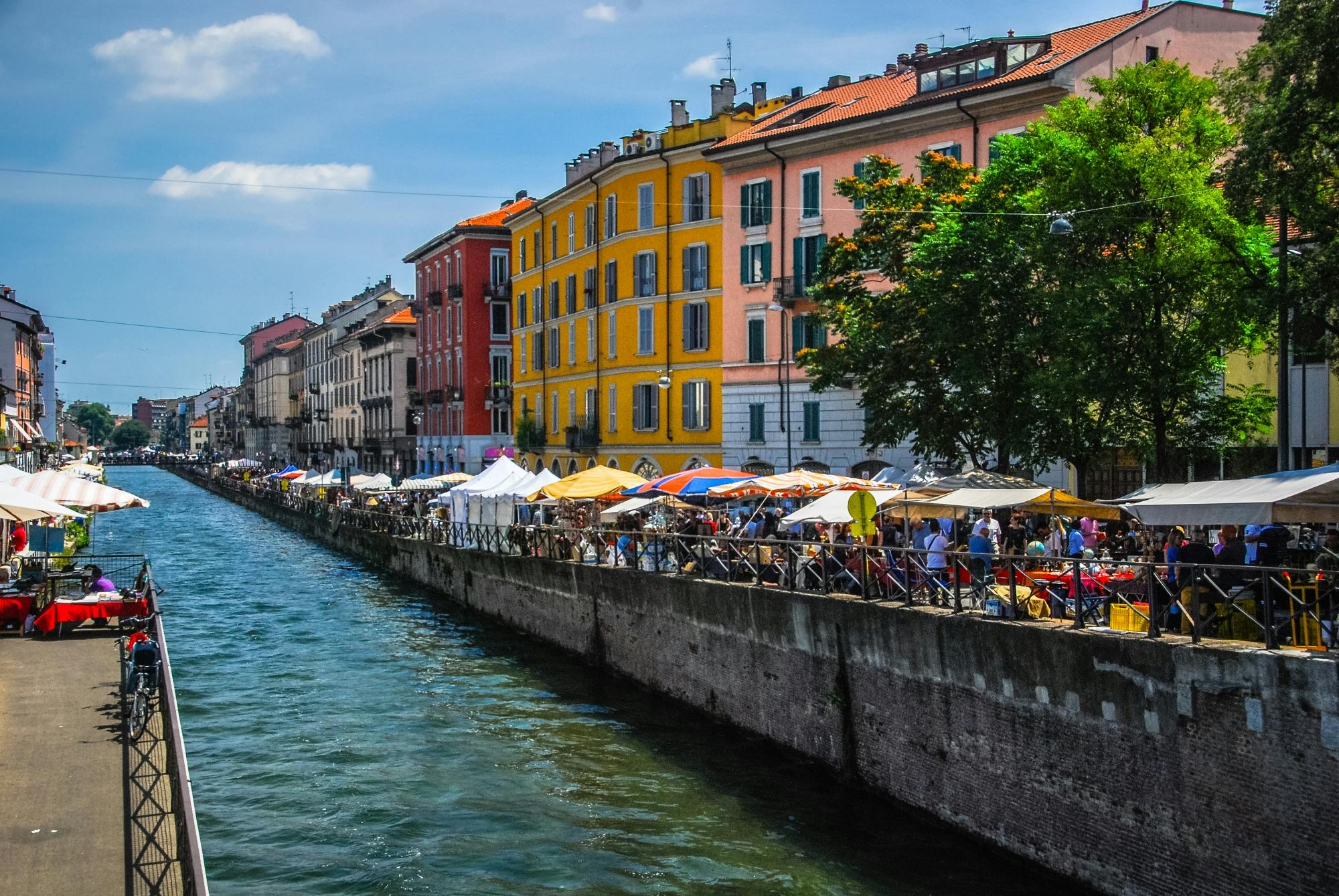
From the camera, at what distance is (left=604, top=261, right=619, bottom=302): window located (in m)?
52.2

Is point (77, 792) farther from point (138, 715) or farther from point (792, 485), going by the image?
point (792, 485)

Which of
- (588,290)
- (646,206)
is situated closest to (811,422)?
(646,206)

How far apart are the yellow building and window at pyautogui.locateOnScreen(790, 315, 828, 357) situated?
15.4 feet

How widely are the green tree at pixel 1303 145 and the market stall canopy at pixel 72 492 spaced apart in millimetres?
18130

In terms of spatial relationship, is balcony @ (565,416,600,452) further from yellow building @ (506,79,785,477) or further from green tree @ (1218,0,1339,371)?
green tree @ (1218,0,1339,371)

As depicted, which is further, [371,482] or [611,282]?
[371,482]

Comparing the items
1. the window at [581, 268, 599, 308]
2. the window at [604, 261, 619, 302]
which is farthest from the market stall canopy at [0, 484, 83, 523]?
the window at [581, 268, 599, 308]

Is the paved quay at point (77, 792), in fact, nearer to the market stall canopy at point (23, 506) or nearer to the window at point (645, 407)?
the market stall canopy at point (23, 506)

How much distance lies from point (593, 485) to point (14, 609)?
14.1 meters

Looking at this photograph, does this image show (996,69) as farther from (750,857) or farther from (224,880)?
(224,880)

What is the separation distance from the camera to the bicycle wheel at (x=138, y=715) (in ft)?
45.2

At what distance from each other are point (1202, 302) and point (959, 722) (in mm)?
10227

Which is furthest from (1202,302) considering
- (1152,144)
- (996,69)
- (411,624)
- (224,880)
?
(411,624)

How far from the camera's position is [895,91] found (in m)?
39.8
